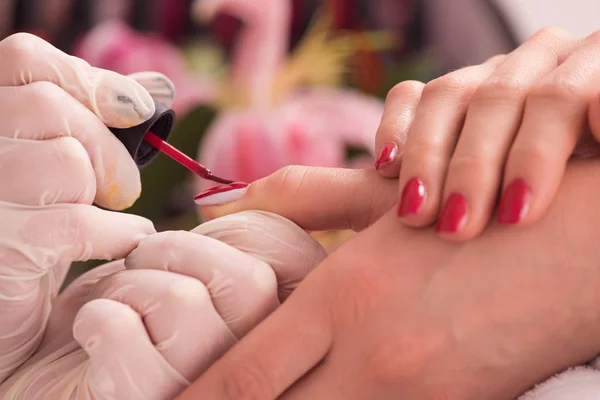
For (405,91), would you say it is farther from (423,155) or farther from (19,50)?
(19,50)

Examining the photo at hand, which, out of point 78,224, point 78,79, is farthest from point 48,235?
point 78,79

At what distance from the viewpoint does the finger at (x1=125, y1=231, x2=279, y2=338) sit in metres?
0.50

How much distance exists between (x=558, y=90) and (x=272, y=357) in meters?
0.28

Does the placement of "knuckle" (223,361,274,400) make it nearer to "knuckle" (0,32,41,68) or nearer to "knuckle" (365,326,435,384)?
"knuckle" (365,326,435,384)

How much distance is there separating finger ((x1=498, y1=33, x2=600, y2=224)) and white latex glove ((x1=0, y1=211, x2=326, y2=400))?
7.0 inches

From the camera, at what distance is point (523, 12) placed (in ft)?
5.76

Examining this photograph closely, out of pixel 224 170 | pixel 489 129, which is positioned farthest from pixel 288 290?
pixel 224 170

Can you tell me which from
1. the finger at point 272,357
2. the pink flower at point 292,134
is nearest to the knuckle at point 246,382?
the finger at point 272,357

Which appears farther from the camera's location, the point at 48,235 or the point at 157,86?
the point at 157,86

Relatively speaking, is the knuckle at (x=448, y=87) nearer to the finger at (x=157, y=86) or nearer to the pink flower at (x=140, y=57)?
the finger at (x=157, y=86)

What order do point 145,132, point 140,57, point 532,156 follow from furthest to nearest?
1. point 140,57
2. point 145,132
3. point 532,156

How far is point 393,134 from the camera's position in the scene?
1.89ft

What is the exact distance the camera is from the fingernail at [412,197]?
0.48 m

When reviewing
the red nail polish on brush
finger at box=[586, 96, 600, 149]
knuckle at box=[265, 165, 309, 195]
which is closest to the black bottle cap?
the red nail polish on brush
